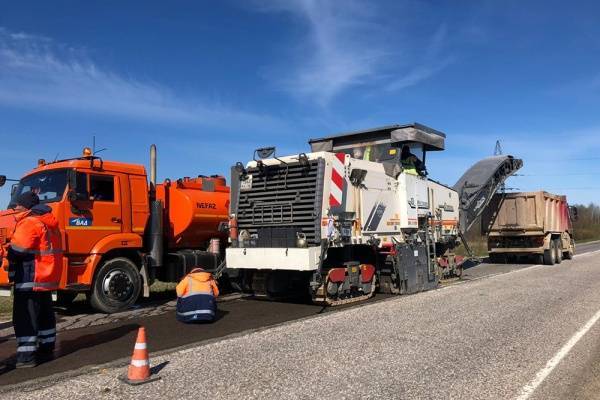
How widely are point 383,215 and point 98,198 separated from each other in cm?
568

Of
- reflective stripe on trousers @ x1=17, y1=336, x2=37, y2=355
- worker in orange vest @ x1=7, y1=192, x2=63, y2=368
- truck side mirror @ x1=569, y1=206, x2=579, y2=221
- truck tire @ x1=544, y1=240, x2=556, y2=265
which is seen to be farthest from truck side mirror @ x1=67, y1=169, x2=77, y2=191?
truck side mirror @ x1=569, y1=206, x2=579, y2=221

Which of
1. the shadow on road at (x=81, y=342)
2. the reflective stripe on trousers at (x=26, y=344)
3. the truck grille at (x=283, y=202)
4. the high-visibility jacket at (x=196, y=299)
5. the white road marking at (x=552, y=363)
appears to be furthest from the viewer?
the truck grille at (x=283, y=202)

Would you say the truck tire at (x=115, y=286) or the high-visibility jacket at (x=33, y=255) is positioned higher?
the high-visibility jacket at (x=33, y=255)

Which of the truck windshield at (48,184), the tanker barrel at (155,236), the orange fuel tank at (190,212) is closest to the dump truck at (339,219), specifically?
the orange fuel tank at (190,212)

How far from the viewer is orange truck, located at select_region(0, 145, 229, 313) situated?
30.3 ft

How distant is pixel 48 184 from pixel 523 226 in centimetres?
1730

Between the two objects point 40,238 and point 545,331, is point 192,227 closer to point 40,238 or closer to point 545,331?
point 40,238

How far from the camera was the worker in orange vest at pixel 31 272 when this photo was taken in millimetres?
5957

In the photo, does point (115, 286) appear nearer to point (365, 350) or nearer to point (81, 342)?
point (81, 342)

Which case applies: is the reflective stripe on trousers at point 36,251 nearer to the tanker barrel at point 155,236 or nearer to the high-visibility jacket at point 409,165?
the tanker barrel at point 155,236

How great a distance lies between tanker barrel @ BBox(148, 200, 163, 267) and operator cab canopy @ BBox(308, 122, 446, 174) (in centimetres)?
444

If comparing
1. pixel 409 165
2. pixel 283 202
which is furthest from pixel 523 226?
pixel 283 202

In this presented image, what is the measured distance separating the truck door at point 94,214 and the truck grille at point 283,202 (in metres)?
2.37

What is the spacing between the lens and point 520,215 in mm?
20672
